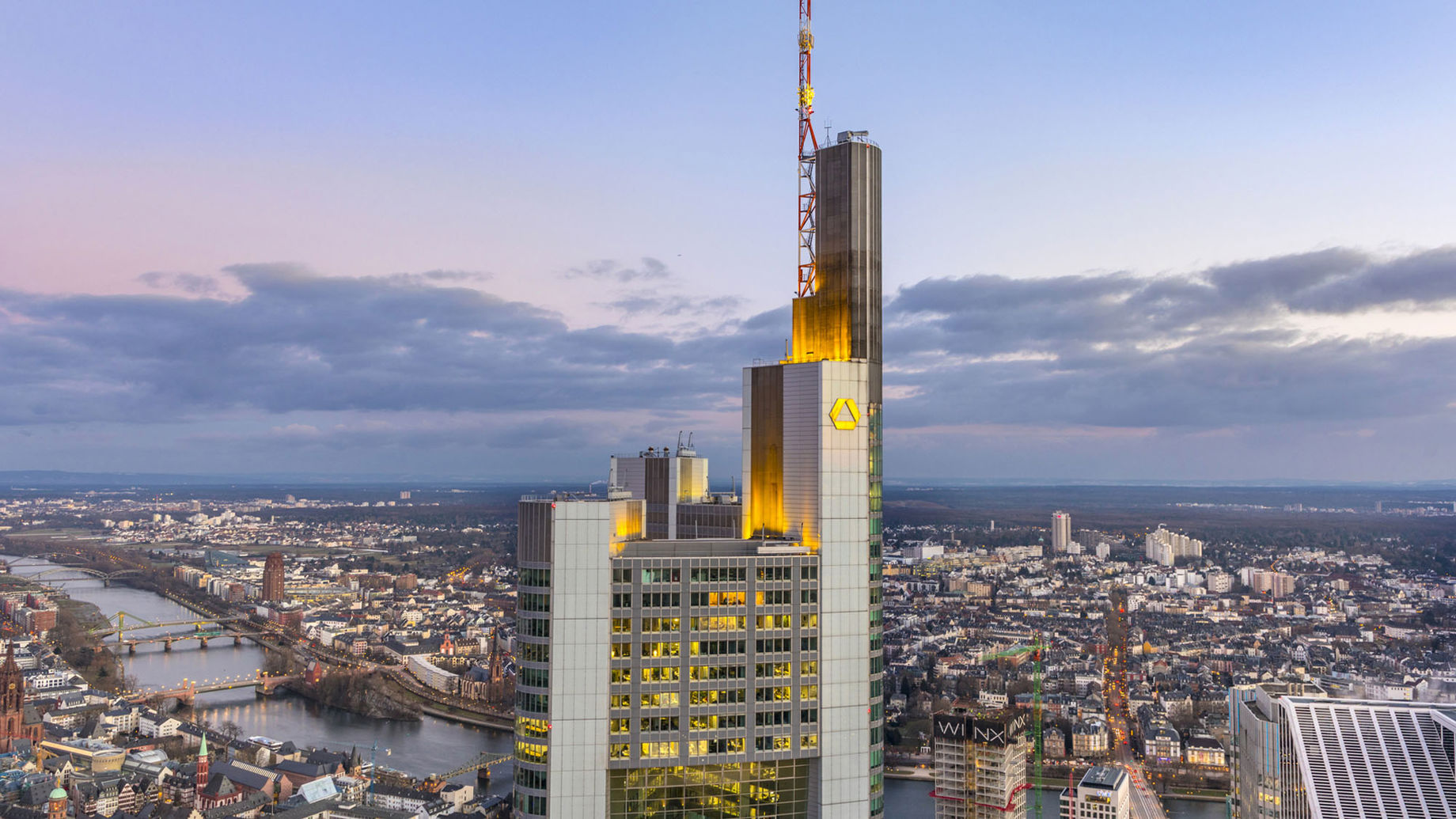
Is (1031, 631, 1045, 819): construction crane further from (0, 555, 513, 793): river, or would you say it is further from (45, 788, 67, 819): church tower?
(45, 788, 67, 819): church tower

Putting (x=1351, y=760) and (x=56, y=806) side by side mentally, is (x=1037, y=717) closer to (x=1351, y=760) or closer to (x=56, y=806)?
(x=1351, y=760)

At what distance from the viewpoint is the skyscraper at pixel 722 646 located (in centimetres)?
4000

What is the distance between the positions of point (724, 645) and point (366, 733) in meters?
107

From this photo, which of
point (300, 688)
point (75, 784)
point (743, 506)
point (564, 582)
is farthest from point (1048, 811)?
point (300, 688)

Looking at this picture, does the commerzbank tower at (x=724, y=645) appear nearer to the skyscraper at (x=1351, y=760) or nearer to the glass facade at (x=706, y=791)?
the glass facade at (x=706, y=791)

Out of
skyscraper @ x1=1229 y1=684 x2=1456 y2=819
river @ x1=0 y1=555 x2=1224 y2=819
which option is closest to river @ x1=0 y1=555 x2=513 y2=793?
river @ x1=0 y1=555 x2=1224 y2=819

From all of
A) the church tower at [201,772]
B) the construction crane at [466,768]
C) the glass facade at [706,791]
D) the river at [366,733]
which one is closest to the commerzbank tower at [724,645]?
the glass facade at [706,791]

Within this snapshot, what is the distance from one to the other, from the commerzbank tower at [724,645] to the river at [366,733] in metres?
61.9

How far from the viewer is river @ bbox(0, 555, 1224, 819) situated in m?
107

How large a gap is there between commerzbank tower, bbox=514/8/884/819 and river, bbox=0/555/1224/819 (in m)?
61.9

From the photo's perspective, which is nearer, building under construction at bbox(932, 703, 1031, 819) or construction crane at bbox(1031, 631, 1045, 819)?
building under construction at bbox(932, 703, 1031, 819)

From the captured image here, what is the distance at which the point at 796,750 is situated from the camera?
136ft

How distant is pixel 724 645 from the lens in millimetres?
41094

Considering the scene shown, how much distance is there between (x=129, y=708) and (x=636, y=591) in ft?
399
